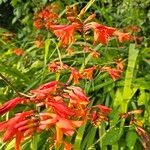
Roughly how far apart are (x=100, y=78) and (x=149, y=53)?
0.70 m

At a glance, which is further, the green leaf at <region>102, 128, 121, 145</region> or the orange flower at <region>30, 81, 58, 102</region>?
the green leaf at <region>102, 128, 121, 145</region>

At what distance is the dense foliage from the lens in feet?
4.55

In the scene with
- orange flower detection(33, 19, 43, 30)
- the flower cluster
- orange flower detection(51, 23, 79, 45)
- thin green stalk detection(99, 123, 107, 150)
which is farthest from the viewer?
orange flower detection(33, 19, 43, 30)

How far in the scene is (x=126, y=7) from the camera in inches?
188

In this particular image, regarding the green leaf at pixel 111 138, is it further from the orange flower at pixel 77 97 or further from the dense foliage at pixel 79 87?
the orange flower at pixel 77 97

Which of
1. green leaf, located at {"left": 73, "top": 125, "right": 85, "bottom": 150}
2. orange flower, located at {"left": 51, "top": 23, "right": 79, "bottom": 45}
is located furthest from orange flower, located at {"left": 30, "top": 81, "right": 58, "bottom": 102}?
green leaf, located at {"left": 73, "top": 125, "right": 85, "bottom": 150}

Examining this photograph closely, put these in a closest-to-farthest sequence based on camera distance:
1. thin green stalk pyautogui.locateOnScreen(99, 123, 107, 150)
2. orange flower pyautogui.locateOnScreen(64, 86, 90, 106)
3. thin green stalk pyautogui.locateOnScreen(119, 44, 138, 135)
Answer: orange flower pyautogui.locateOnScreen(64, 86, 90, 106) → thin green stalk pyautogui.locateOnScreen(99, 123, 107, 150) → thin green stalk pyautogui.locateOnScreen(119, 44, 138, 135)

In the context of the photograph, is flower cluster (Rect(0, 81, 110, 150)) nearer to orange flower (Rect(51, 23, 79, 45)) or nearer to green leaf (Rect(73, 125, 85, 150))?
orange flower (Rect(51, 23, 79, 45))

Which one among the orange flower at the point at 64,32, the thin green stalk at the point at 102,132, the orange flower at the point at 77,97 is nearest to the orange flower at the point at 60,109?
the orange flower at the point at 77,97

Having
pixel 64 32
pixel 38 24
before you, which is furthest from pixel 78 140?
pixel 38 24

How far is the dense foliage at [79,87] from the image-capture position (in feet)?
4.55

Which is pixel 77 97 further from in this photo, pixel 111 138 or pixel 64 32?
pixel 111 138

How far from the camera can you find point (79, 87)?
1790 mm

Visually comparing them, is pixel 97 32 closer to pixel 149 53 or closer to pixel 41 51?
pixel 149 53
